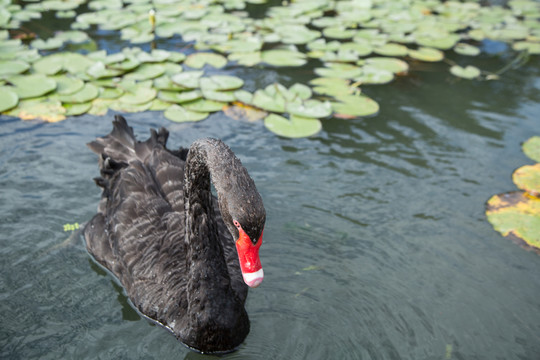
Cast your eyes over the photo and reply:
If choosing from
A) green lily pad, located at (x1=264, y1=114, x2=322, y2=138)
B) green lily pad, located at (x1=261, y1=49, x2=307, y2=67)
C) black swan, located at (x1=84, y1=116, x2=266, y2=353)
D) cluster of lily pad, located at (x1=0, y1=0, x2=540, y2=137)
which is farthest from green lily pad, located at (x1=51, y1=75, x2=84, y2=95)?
green lily pad, located at (x1=261, y1=49, x2=307, y2=67)

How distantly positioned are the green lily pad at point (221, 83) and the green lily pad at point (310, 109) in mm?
718

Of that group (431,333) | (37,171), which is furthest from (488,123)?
(37,171)

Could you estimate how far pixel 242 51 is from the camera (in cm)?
667

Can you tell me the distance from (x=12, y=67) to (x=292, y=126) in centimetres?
327

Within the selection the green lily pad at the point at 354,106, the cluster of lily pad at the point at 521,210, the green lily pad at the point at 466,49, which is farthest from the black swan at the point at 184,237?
the green lily pad at the point at 466,49

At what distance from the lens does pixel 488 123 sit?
5801 mm

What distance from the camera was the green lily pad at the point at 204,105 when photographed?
219 inches

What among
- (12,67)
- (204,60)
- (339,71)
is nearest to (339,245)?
(339,71)

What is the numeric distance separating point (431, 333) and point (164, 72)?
421 centimetres

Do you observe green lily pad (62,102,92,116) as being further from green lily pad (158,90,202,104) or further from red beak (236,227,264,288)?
red beak (236,227,264,288)

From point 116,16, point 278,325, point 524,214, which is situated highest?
point 116,16

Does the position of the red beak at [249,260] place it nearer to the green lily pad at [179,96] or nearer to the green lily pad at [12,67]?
the green lily pad at [179,96]

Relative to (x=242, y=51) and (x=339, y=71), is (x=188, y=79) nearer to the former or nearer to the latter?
(x=242, y=51)

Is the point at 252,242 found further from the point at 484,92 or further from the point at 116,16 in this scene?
the point at 116,16
